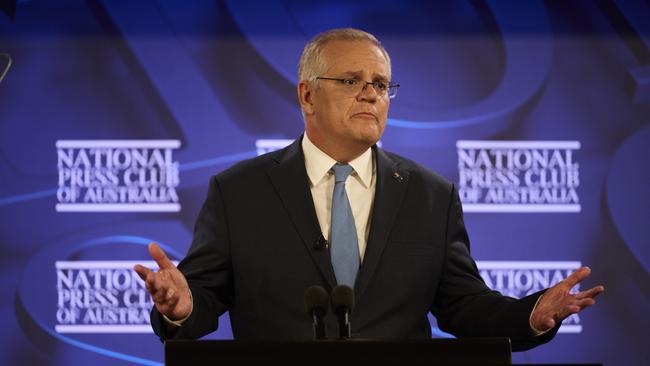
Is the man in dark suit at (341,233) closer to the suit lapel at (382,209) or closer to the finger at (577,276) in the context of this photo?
the suit lapel at (382,209)

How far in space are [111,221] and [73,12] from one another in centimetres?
98

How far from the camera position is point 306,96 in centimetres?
309

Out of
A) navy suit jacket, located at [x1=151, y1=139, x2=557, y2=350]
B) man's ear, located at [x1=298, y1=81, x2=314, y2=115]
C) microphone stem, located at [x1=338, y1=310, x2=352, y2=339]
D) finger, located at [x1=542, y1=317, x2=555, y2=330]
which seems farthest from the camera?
man's ear, located at [x1=298, y1=81, x2=314, y2=115]

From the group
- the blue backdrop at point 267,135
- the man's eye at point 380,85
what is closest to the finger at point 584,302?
the man's eye at point 380,85

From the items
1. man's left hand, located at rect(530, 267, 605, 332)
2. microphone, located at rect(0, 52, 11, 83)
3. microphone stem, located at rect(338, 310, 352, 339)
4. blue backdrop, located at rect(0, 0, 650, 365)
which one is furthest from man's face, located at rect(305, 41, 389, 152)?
microphone, located at rect(0, 52, 11, 83)

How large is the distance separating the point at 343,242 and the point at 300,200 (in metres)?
0.19

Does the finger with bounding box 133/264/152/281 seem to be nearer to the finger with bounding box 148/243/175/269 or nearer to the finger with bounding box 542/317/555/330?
the finger with bounding box 148/243/175/269

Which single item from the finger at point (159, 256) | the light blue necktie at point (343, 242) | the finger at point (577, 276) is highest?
the light blue necktie at point (343, 242)

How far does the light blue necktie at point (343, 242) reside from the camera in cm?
285

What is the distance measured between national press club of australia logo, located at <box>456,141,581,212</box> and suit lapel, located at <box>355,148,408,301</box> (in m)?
1.36

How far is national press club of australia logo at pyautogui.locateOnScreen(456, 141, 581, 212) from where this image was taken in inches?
172

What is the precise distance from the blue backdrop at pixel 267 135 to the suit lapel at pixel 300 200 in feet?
4.50

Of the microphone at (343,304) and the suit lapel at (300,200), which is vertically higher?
the suit lapel at (300,200)

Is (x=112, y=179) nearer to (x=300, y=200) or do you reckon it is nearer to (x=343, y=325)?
(x=300, y=200)
